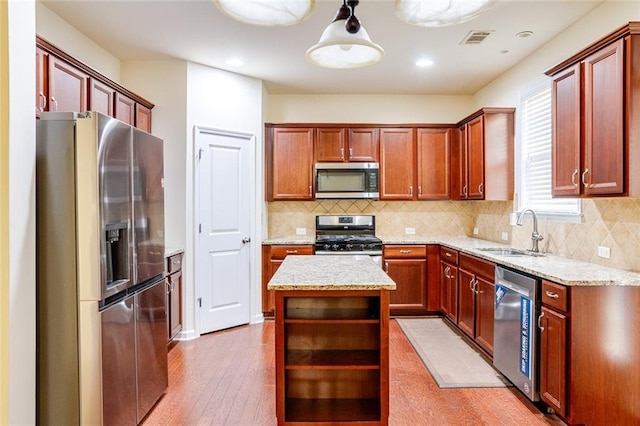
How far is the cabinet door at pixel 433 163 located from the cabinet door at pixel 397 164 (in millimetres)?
99

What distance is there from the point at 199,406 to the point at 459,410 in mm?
1713

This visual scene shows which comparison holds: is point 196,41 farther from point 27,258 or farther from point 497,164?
point 497,164

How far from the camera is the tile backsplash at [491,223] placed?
2498mm

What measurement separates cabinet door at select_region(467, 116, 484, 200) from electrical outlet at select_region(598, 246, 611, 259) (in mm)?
1368

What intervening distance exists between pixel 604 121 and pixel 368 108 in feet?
9.95

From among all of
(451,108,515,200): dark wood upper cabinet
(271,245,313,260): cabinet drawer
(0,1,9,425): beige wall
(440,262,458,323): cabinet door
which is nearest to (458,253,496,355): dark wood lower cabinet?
(440,262,458,323): cabinet door

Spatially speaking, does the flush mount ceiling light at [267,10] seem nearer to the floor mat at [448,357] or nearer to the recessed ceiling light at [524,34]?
the recessed ceiling light at [524,34]

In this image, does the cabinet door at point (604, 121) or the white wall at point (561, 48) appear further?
the white wall at point (561, 48)

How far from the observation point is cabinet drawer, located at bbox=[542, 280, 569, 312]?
215cm

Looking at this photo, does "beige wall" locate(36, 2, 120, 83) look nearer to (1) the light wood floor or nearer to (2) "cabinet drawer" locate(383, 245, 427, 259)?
(1) the light wood floor

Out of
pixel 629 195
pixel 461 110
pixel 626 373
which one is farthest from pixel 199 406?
pixel 461 110

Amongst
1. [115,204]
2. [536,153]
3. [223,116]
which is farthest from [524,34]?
[115,204]

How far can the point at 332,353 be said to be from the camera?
7.31ft

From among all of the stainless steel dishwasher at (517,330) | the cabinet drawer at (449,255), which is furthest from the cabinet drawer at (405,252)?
the stainless steel dishwasher at (517,330)
